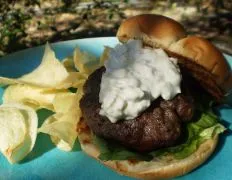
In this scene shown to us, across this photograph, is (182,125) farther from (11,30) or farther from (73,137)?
(11,30)

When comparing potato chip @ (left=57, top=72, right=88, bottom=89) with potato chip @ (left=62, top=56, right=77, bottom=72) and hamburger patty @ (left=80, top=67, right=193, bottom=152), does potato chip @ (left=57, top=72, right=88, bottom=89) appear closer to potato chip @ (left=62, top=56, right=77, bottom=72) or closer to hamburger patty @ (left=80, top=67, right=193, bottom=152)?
potato chip @ (left=62, top=56, right=77, bottom=72)

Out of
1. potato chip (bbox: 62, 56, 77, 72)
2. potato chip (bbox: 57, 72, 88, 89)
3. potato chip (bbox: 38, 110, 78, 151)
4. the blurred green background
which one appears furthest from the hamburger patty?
the blurred green background

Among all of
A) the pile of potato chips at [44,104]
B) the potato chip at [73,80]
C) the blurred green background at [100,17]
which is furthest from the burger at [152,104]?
the blurred green background at [100,17]

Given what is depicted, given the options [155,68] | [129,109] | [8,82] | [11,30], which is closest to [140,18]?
[155,68]

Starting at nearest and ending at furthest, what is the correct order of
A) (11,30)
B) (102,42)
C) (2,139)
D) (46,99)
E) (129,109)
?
(129,109)
(2,139)
(46,99)
(102,42)
(11,30)

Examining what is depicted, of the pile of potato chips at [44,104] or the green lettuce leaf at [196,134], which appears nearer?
the green lettuce leaf at [196,134]

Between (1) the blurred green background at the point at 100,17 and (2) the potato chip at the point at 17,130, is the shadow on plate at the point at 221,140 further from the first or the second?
(1) the blurred green background at the point at 100,17

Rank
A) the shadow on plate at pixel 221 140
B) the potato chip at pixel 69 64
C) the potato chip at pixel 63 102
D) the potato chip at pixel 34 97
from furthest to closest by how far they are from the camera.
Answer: the potato chip at pixel 69 64
the potato chip at pixel 34 97
the potato chip at pixel 63 102
the shadow on plate at pixel 221 140

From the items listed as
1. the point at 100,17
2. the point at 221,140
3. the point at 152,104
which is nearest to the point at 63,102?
the point at 152,104
